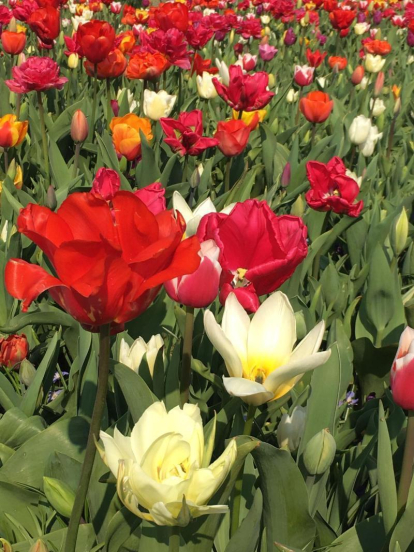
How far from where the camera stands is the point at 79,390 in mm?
1183

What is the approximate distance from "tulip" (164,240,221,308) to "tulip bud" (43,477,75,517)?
0.32 metres

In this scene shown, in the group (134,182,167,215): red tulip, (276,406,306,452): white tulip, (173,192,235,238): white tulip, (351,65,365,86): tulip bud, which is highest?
(134,182,167,215): red tulip

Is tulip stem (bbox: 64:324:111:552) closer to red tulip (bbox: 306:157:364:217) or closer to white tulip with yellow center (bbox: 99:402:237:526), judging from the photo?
white tulip with yellow center (bbox: 99:402:237:526)

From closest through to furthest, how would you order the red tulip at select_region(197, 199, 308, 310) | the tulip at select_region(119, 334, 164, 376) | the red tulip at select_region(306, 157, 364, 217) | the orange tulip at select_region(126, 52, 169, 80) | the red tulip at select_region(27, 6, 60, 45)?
the red tulip at select_region(197, 199, 308, 310) < the tulip at select_region(119, 334, 164, 376) < the red tulip at select_region(306, 157, 364, 217) < the orange tulip at select_region(126, 52, 169, 80) < the red tulip at select_region(27, 6, 60, 45)

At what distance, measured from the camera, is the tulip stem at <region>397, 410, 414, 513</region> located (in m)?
0.81

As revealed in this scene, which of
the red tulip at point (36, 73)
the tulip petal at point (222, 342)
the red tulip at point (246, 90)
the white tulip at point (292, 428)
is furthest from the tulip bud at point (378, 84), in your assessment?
the tulip petal at point (222, 342)

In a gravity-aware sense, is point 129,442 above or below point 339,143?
above

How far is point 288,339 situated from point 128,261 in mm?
251

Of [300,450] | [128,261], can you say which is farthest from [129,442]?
[300,450]

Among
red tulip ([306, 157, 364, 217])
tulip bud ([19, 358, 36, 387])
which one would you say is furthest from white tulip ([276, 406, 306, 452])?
red tulip ([306, 157, 364, 217])

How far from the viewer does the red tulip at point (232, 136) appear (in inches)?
75.2

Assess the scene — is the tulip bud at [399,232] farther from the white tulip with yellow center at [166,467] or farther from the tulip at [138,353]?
the white tulip with yellow center at [166,467]

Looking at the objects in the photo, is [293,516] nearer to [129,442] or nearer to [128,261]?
[129,442]

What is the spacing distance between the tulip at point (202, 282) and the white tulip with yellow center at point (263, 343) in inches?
1.3
